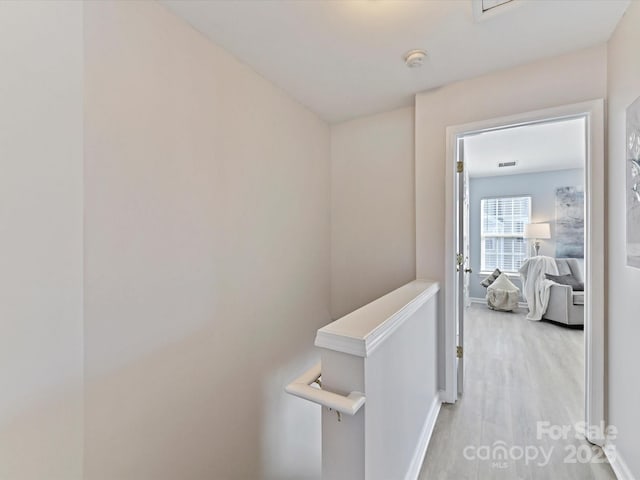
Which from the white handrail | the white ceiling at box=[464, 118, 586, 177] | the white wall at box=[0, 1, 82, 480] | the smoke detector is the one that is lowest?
the white handrail

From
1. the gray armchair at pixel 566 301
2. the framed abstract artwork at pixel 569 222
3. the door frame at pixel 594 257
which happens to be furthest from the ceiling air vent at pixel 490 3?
the framed abstract artwork at pixel 569 222

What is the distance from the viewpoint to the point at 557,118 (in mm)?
1896

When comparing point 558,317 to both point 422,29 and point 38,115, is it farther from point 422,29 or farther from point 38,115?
point 38,115

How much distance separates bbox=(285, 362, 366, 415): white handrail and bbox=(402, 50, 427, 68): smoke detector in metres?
1.88

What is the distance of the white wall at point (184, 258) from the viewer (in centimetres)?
127

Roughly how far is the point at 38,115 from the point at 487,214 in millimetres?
6455

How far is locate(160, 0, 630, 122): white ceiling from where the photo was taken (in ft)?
4.86

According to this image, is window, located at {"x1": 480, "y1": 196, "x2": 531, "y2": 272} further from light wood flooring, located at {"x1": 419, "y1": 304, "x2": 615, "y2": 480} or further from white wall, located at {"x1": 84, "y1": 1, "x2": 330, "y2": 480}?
white wall, located at {"x1": 84, "y1": 1, "x2": 330, "y2": 480}

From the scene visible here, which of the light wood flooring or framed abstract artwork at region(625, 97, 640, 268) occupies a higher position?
framed abstract artwork at region(625, 97, 640, 268)

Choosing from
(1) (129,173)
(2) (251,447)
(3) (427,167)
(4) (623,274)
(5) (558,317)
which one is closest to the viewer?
(1) (129,173)

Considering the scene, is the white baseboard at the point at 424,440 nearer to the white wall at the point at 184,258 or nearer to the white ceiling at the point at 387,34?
the white wall at the point at 184,258

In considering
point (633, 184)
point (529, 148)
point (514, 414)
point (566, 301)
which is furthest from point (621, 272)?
point (566, 301)

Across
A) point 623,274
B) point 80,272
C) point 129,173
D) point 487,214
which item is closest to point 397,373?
point 623,274

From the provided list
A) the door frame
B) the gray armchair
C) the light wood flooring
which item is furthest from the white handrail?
the gray armchair
